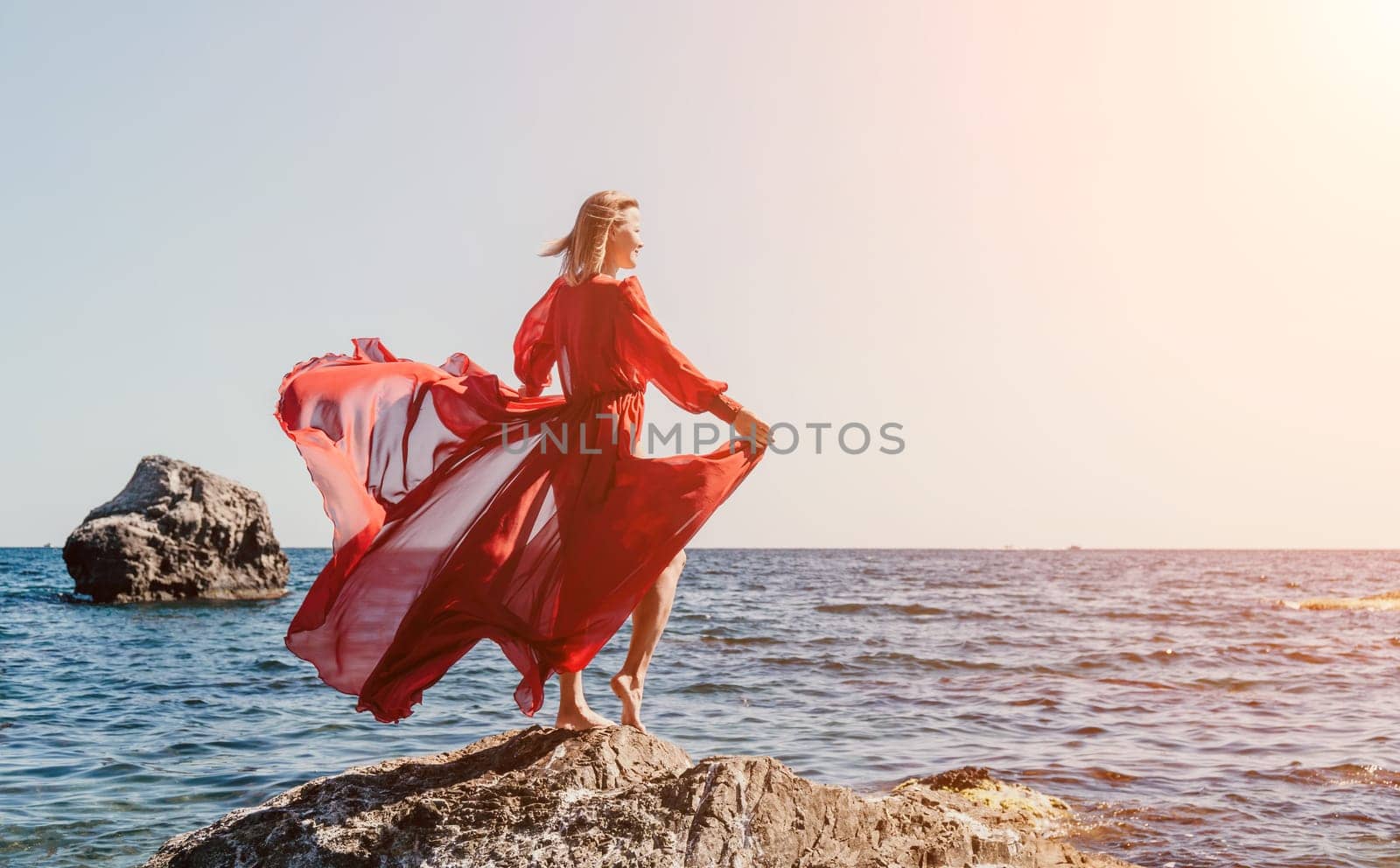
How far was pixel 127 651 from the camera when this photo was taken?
17406 mm

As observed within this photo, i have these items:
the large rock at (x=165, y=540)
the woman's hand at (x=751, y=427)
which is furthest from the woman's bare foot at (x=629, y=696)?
the large rock at (x=165, y=540)

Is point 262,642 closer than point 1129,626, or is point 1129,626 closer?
point 262,642

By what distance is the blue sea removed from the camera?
7.38 m

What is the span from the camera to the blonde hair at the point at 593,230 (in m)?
4.62

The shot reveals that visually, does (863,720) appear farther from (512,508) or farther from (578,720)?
(512,508)

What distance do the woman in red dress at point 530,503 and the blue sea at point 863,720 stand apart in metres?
3.32

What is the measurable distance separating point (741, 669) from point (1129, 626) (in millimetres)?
11220

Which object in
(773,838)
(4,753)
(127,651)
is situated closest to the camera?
(773,838)

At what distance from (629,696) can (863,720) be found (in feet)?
21.6

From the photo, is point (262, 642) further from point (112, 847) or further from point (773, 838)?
point (773, 838)

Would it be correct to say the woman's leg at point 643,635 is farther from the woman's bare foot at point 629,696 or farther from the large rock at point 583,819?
the large rock at point 583,819

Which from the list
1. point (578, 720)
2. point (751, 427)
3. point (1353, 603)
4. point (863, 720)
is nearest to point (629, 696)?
point (578, 720)

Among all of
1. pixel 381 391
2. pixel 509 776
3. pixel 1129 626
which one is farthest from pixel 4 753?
pixel 1129 626

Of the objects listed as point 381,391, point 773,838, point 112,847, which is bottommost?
point 112,847
